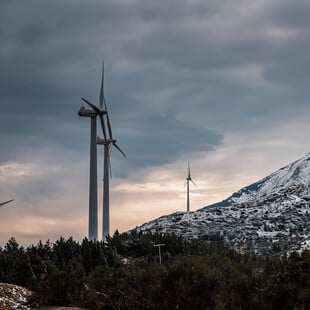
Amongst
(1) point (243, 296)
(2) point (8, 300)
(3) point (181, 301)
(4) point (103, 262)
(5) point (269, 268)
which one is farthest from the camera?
(4) point (103, 262)

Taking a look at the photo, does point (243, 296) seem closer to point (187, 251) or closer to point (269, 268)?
point (269, 268)

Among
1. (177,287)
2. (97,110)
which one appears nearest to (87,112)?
(97,110)

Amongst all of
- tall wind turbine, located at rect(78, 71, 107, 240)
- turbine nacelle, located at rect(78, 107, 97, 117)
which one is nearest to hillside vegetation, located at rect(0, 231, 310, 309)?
tall wind turbine, located at rect(78, 71, 107, 240)

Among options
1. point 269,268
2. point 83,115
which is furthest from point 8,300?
point 83,115

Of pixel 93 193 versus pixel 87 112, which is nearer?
pixel 93 193

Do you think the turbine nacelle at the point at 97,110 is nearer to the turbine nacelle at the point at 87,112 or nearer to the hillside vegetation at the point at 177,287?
the turbine nacelle at the point at 87,112

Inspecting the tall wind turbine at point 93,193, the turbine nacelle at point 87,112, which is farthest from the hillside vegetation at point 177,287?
the turbine nacelle at point 87,112

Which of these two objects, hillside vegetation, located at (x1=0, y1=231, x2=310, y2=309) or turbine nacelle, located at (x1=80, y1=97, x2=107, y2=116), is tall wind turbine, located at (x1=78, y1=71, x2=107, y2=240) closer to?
turbine nacelle, located at (x1=80, y1=97, x2=107, y2=116)

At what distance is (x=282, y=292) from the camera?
1427 inches

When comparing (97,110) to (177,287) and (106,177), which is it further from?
(177,287)

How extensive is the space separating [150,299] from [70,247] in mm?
54837

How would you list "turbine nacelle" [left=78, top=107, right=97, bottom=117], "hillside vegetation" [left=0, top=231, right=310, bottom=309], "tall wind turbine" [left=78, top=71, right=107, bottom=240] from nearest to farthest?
"hillside vegetation" [left=0, top=231, right=310, bottom=309]
"tall wind turbine" [left=78, top=71, right=107, bottom=240]
"turbine nacelle" [left=78, top=107, right=97, bottom=117]

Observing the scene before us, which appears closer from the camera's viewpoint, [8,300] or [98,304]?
[8,300]

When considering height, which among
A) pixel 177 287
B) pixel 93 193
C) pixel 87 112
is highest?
pixel 87 112
